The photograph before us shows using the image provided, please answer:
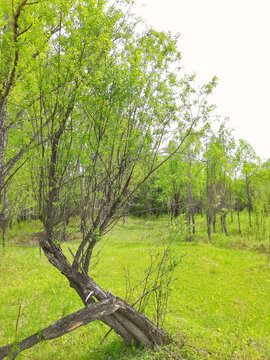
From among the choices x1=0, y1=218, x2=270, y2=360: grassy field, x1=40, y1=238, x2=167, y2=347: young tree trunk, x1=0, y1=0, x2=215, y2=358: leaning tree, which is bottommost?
x1=0, y1=218, x2=270, y2=360: grassy field

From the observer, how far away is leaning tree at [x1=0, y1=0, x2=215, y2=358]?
3900 mm

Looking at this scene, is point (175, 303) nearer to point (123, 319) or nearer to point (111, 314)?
point (123, 319)

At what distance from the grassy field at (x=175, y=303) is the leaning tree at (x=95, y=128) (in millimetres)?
776

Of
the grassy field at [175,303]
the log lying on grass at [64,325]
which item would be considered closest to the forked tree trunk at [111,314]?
the log lying on grass at [64,325]

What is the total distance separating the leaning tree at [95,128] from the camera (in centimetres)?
390

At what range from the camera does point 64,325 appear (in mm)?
3604

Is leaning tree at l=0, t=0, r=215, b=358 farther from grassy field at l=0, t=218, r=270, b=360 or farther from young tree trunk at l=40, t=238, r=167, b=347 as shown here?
grassy field at l=0, t=218, r=270, b=360

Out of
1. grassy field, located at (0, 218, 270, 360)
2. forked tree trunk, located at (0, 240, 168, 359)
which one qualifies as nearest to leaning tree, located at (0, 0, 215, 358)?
forked tree trunk, located at (0, 240, 168, 359)

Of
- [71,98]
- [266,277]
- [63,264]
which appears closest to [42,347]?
[63,264]

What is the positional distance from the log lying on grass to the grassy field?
0.34 metres

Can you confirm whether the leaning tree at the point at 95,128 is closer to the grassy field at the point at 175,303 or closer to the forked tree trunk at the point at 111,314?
the forked tree trunk at the point at 111,314

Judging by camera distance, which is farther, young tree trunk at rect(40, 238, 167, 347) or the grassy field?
the grassy field

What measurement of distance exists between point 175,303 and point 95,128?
628 centimetres

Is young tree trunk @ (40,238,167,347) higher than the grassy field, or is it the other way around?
young tree trunk @ (40,238,167,347)
